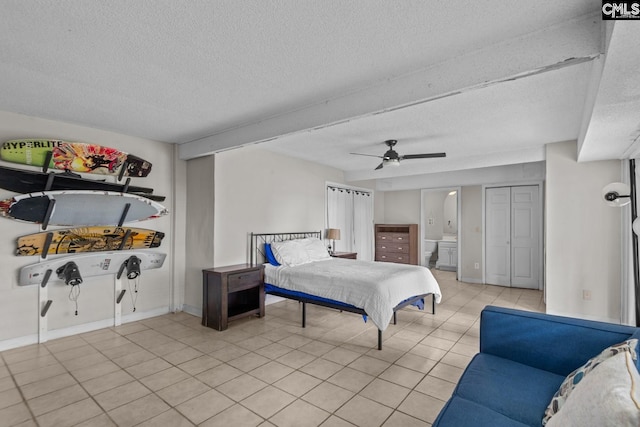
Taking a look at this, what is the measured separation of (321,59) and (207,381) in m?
2.70

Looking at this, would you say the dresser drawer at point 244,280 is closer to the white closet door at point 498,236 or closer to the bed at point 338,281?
the bed at point 338,281

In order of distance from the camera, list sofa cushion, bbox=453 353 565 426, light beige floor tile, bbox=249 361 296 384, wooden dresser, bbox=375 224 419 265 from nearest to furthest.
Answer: sofa cushion, bbox=453 353 565 426 < light beige floor tile, bbox=249 361 296 384 < wooden dresser, bbox=375 224 419 265

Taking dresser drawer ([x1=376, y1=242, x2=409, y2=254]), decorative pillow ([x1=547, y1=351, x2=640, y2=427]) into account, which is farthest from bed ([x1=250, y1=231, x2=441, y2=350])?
dresser drawer ([x1=376, y1=242, x2=409, y2=254])

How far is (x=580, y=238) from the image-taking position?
4043mm

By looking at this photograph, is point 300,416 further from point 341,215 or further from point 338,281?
point 341,215

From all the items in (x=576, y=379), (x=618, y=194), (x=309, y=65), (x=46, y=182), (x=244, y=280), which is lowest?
(x=244, y=280)

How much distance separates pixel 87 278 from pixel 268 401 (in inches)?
113

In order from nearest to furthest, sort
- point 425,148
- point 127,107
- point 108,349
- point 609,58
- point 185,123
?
point 609,58
point 127,107
point 108,349
point 185,123
point 425,148

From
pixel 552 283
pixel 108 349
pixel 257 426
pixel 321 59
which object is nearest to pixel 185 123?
pixel 321 59

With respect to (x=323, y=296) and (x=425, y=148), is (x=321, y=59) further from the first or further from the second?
(x=425, y=148)

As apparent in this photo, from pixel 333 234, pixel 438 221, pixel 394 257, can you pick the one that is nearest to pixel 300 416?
pixel 333 234

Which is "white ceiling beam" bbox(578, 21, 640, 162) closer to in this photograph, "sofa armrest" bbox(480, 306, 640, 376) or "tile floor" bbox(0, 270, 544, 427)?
"sofa armrest" bbox(480, 306, 640, 376)

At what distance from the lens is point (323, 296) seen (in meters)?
3.77

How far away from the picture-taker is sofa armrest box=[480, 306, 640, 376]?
1774mm
